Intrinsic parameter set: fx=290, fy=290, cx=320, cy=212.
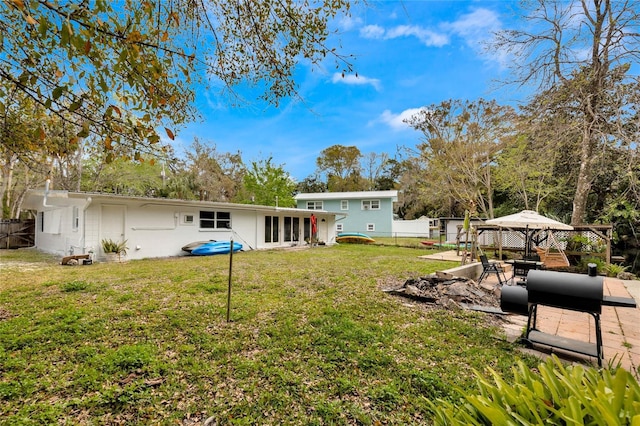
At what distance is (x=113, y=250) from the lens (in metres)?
10.3

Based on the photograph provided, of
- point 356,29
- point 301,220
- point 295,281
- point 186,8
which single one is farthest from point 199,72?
point 301,220

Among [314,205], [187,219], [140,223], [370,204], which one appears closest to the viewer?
[140,223]

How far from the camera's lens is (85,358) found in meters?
3.16

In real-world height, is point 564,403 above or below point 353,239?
above

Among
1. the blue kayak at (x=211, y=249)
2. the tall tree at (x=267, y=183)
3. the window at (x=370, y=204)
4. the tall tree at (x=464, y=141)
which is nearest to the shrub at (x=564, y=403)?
the blue kayak at (x=211, y=249)

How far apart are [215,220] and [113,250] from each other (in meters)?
4.38

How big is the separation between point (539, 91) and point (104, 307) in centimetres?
1218

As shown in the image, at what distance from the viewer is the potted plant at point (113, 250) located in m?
10.2

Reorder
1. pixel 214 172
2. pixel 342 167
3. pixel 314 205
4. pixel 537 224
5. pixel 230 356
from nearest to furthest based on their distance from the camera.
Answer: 1. pixel 230 356
2. pixel 537 224
3. pixel 214 172
4. pixel 314 205
5. pixel 342 167

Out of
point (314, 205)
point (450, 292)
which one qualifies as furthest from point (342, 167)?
point (450, 292)

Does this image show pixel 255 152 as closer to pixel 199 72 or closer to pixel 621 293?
pixel 199 72

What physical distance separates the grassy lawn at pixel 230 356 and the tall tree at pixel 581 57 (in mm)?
7615

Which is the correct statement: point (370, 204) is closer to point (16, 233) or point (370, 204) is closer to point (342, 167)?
point (342, 167)

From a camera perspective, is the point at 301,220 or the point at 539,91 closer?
the point at 539,91
